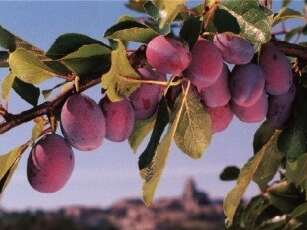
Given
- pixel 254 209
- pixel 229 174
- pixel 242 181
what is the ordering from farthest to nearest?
pixel 229 174 → pixel 254 209 → pixel 242 181

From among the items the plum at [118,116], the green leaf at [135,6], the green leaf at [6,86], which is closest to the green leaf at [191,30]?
the plum at [118,116]

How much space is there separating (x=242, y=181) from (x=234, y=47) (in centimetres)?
32

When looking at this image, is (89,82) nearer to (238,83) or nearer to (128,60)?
(128,60)

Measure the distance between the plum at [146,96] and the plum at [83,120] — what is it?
45 mm

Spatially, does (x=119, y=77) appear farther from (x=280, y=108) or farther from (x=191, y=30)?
(x=280, y=108)

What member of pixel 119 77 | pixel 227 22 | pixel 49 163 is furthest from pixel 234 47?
pixel 49 163

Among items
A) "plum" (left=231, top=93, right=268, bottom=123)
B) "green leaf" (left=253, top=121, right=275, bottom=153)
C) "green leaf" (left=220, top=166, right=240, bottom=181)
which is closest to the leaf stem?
"plum" (left=231, top=93, right=268, bottom=123)

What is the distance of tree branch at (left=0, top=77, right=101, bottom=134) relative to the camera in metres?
0.68

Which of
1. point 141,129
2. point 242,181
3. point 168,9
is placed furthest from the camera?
point 242,181

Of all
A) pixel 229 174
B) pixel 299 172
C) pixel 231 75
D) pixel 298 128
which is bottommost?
pixel 229 174

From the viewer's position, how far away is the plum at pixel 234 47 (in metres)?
0.68

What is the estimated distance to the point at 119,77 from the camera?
64 cm

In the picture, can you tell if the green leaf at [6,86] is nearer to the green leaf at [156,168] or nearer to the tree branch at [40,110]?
the tree branch at [40,110]

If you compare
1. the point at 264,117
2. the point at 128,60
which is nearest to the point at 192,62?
the point at 128,60
